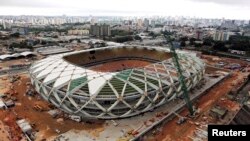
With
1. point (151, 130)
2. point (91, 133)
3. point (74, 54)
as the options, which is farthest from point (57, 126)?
point (74, 54)

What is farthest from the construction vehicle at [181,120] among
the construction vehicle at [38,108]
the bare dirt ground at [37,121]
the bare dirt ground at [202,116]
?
the construction vehicle at [38,108]

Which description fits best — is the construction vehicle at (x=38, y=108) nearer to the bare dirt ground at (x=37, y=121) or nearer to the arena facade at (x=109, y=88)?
the bare dirt ground at (x=37, y=121)

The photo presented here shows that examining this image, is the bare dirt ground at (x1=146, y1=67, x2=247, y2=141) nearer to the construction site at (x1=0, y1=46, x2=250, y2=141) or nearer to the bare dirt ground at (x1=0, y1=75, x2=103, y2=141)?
the construction site at (x1=0, y1=46, x2=250, y2=141)

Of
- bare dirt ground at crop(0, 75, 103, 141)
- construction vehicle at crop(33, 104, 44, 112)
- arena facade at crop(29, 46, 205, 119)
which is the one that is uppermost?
arena facade at crop(29, 46, 205, 119)

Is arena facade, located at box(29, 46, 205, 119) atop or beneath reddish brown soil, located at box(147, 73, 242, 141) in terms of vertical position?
atop

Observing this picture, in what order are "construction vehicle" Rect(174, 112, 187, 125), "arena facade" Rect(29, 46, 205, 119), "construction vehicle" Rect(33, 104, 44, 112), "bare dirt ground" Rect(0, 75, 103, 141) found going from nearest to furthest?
"bare dirt ground" Rect(0, 75, 103, 141)
"arena facade" Rect(29, 46, 205, 119)
"construction vehicle" Rect(174, 112, 187, 125)
"construction vehicle" Rect(33, 104, 44, 112)

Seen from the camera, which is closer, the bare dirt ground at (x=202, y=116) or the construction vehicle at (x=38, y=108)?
the bare dirt ground at (x=202, y=116)

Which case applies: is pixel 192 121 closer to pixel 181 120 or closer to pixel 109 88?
pixel 181 120

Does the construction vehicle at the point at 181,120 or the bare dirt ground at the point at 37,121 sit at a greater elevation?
the construction vehicle at the point at 181,120

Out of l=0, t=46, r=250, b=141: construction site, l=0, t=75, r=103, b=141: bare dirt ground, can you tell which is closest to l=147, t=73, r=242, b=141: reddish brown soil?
l=0, t=46, r=250, b=141: construction site
